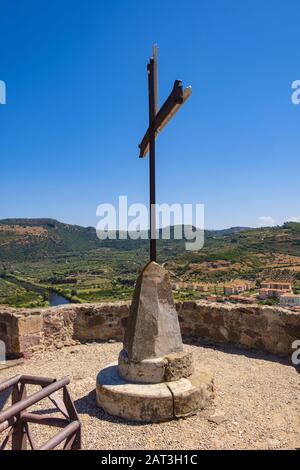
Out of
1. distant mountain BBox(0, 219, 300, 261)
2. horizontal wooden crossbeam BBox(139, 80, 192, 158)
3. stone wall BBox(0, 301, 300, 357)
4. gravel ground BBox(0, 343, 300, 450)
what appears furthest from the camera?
distant mountain BBox(0, 219, 300, 261)

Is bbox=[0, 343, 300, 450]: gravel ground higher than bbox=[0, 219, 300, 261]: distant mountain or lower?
lower

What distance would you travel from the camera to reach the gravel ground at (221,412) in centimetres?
324

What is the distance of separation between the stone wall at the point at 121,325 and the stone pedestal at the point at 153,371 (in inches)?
75.4

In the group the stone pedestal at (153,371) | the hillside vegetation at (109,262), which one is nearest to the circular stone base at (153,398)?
the stone pedestal at (153,371)

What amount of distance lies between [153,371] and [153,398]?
0.35m

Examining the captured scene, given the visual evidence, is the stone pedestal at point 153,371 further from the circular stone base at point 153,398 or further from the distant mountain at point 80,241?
the distant mountain at point 80,241

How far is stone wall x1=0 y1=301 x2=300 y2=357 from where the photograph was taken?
19.0 feet

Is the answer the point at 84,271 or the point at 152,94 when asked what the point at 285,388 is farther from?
the point at 84,271

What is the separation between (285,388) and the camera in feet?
14.4

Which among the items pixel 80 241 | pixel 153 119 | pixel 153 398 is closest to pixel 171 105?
pixel 153 119
